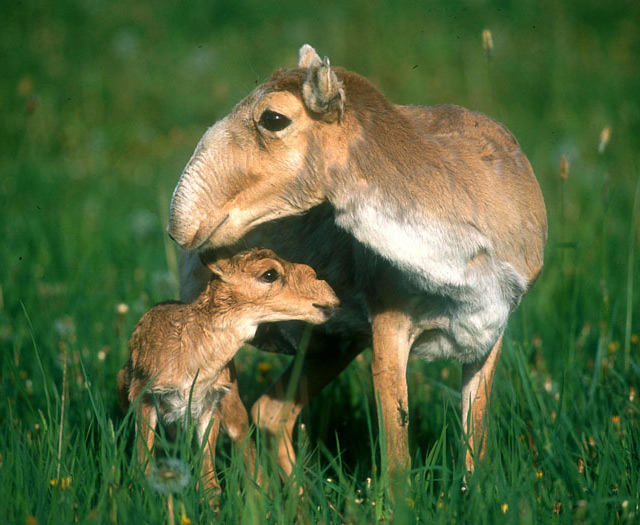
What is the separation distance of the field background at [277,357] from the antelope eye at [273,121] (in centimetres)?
57

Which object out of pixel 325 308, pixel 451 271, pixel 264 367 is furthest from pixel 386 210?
pixel 264 367

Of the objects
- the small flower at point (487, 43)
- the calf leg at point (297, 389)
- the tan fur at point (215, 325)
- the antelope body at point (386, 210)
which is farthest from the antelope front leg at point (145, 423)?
the small flower at point (487, 43)

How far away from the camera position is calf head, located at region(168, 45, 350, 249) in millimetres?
4172

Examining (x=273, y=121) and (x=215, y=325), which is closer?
(x=273, y=121)

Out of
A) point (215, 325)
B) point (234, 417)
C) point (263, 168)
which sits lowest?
point (234, 417)

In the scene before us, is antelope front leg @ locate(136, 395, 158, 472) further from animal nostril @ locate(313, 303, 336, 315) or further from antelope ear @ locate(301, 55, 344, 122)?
antelope ear @ locate(301, 55, 344, 122)

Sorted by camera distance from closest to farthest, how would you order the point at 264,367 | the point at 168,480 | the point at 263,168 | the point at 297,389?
the point at 168,480
the point at 263,168
the point at 297,389
the point at 264,367

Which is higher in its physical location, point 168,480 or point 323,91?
point 323,91

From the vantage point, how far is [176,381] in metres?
4.55

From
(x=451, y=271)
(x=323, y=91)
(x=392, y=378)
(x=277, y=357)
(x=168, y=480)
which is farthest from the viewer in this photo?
(x=277, y=357)

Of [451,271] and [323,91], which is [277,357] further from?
[323,91]

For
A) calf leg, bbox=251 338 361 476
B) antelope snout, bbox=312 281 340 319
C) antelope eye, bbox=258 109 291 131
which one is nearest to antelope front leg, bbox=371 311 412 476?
antelope snout, bbox=312 281 340 319

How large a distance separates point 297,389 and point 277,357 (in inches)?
46.8

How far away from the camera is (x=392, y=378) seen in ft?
15.0
